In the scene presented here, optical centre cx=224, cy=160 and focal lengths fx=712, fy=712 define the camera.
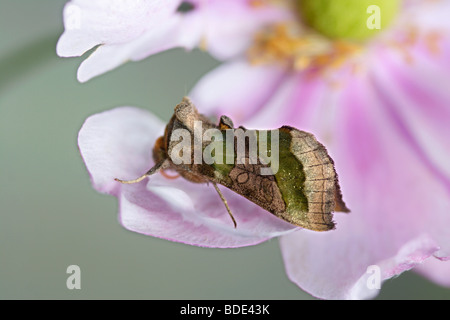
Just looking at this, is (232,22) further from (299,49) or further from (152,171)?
(152,171)

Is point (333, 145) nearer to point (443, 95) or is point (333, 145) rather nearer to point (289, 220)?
point (443, 95)

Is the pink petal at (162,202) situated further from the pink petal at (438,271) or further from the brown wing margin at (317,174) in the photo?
the pink petal at (438,271)

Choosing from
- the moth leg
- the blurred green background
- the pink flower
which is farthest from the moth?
the blurred green background

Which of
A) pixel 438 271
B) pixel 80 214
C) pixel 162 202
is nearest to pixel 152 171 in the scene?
pixel 162 202

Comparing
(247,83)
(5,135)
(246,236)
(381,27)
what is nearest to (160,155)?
(246,236)

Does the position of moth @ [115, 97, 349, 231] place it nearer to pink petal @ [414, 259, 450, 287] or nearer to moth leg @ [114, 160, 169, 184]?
moth leg @ [114, 160, 169, 184]
